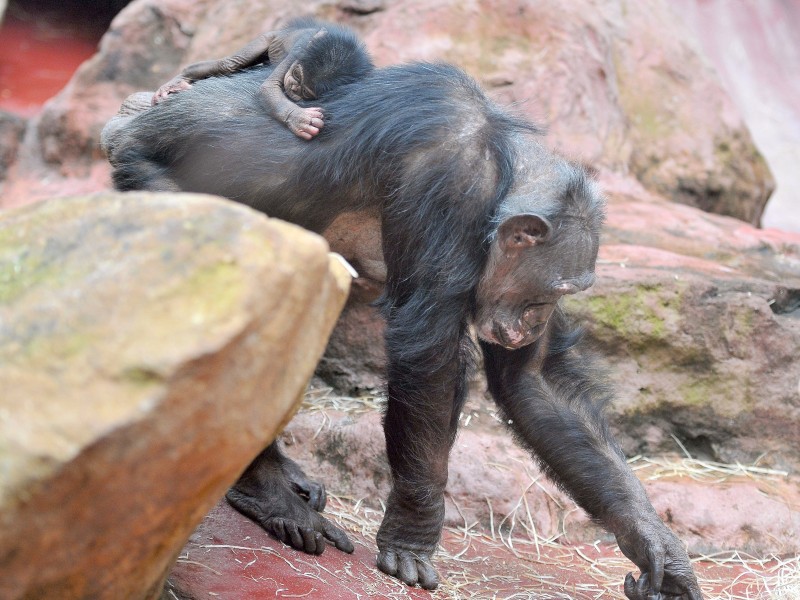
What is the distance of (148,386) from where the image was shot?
2.08 m

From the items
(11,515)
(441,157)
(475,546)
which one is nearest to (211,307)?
(11,515)

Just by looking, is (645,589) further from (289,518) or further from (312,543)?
(289,518)

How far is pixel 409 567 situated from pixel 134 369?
2.49m

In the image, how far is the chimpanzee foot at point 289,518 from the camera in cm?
434

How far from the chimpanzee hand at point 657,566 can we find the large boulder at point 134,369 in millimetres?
2214

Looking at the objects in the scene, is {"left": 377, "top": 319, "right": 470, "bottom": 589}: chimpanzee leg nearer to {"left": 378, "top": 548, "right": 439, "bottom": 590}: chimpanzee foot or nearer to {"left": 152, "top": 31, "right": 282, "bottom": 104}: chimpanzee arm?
{"left": 378, "top": 548, "right": 439, "bottom": 590}: chimpanzee foot

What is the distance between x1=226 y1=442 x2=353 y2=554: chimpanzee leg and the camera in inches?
171

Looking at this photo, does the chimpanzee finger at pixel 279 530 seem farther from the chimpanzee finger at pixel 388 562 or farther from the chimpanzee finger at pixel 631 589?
the chimpanzee finger at pixel 631 589

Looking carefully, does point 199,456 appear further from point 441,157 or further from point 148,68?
point 148,68

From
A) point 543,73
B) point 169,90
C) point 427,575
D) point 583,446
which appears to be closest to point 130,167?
point 169,90

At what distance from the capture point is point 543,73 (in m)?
7.39

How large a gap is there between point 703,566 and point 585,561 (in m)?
0.65

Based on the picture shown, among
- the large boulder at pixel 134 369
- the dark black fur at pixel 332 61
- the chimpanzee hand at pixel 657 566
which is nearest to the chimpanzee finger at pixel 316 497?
the chimpanzee hand at pixel 657 566

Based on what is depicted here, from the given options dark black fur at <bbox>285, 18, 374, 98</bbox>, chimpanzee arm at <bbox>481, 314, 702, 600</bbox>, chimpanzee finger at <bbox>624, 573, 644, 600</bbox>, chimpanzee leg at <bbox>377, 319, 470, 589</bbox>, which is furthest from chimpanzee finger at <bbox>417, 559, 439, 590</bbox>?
dark black fur at <bbox>285, 18, 374, 98</bbox>
